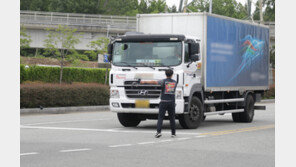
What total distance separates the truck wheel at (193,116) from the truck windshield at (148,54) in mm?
1531

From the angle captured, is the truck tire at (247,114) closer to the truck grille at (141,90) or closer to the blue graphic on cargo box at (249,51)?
the blue graphic on cargo box at (249,51)

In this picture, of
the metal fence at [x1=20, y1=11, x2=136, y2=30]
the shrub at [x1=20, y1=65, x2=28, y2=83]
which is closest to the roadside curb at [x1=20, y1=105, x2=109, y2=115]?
the shrub at [x1=20, y1=65, x2=28, y2=83]

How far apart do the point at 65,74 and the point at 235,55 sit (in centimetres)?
2225

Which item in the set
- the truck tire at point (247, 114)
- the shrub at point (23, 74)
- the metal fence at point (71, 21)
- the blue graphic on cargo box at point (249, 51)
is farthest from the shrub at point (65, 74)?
the metal fence at point (71, 21)

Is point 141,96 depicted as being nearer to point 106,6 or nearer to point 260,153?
point 260,153

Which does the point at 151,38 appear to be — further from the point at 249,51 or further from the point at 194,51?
the point at 249,51

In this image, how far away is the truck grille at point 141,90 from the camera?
55.4ft

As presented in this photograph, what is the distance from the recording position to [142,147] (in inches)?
504

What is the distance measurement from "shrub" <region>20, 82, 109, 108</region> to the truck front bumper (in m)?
9.16

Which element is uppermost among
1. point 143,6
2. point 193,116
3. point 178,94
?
point 143,6

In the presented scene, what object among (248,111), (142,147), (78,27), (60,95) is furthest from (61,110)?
(78,27)

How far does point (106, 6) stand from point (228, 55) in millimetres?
86579

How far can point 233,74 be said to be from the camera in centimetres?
2023

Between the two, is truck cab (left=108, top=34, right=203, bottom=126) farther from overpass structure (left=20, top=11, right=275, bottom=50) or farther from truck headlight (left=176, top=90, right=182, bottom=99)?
overpass structure (left=20, top=11, right=275, bottom=50)
